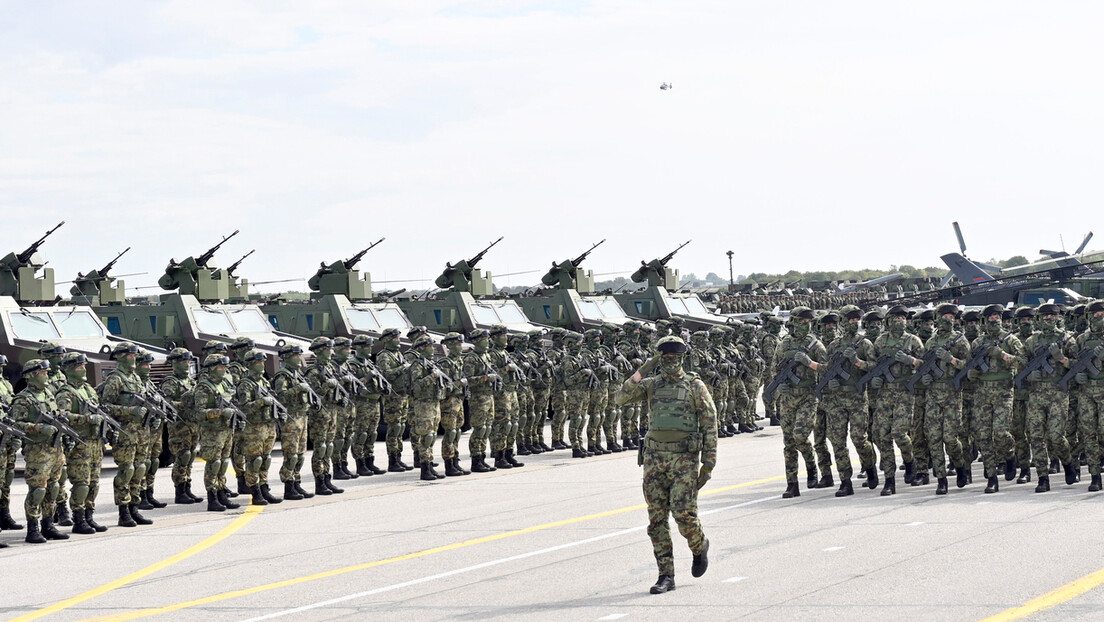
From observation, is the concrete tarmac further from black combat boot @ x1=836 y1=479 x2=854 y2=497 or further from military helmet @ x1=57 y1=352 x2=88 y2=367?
military helmet @ x1=57 y1=352 x2=88 y2=367

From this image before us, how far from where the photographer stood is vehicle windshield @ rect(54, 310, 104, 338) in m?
19.2

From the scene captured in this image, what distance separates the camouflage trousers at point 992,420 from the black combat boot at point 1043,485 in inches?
16.3

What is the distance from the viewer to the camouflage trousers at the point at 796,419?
12367 mm

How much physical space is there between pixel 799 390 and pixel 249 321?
1248cm

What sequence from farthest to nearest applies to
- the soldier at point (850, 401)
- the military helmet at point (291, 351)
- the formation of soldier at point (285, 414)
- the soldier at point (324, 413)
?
1. the military helmet at point (291, 351)
2. the soldier at point (324, 413)
3. the soldier at point (850, 401)
4. the formation of soldier at point (285, 414)

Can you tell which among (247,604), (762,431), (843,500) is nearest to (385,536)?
(247,604)

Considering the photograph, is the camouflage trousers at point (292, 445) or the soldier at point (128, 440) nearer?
the soldier at point (128, 440)

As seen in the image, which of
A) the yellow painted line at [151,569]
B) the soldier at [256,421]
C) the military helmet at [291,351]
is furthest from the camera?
the military helmet at [291,351]

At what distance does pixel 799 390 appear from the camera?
12.5m

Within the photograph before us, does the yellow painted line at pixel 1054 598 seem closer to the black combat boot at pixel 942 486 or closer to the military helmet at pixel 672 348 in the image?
the military helmet at pixel 672 348

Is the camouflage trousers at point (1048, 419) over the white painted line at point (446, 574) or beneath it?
over

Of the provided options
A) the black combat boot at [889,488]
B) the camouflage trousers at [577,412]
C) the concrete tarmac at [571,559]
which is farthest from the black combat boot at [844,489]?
the camouflage trousers at [577,412]

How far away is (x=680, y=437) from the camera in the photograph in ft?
26.1

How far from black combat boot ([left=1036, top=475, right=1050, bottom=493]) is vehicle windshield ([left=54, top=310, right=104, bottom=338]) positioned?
13.8m
